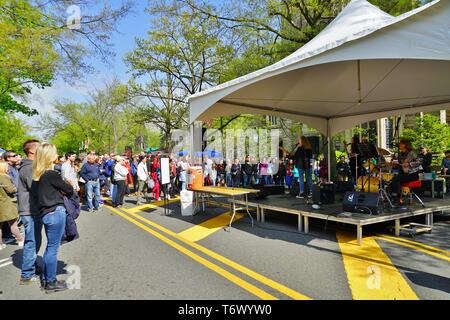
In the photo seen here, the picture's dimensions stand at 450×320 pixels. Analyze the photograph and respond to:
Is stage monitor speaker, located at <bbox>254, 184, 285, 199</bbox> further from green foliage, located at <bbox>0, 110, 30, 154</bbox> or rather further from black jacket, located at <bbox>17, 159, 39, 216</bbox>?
green foliage, located at <bbox>0, 110, 30, 154</bbox>

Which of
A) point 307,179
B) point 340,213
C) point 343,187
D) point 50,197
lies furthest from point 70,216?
point 343,187

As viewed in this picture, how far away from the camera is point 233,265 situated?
4836 millimetres

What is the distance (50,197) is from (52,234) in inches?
18.1

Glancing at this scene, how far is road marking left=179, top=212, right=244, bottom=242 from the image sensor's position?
6.82m

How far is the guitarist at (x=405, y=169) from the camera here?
25.0 ft

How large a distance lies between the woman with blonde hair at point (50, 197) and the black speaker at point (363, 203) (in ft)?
17.3

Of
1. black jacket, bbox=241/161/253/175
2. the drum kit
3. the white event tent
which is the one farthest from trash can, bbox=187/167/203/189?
black jacket, bbox=241/161/253/175

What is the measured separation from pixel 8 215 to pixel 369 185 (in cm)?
872

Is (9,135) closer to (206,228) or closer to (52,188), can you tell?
(206,228)

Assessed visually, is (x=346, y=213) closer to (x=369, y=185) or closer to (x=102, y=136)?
(x=369, y=185)

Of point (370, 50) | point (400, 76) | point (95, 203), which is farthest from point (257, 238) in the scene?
point (95, 203)

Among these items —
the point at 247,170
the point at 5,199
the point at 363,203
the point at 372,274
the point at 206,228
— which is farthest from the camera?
the point at 247,170

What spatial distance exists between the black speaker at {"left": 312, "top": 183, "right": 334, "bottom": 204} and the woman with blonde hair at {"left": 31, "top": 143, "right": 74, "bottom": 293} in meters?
5.51

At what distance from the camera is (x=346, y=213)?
6344mm
